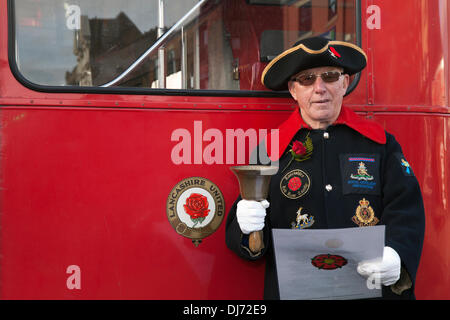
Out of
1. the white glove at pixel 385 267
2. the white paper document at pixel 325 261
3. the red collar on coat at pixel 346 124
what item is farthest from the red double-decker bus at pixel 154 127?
the white glove at pixel 385 267

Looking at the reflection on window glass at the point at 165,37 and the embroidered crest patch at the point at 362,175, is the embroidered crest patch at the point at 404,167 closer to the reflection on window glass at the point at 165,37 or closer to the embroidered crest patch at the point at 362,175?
the embroidered crest patch at the point at 362,175

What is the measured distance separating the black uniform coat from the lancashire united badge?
0.50 ft

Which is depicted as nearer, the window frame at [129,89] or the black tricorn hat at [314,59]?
the black tricorn hat at [314,59]

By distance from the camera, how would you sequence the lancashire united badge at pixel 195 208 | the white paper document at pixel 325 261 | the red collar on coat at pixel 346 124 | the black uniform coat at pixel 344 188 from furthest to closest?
1. the lancashire united badge at pixel 195 208
2. the red collar on coat at pixel 346 124
3. the black uniform coat at pixel 344 188
4. the white paper document at pixel 325 261

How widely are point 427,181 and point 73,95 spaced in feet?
5.58

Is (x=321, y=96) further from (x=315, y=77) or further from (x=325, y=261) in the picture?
(x=325, y=261)

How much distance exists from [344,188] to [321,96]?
405 millimetres

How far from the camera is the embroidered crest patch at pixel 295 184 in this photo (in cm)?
191

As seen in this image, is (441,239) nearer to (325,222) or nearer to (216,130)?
(325,222)

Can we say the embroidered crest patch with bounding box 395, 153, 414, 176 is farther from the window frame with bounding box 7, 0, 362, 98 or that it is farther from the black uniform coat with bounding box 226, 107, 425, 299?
the window frame with bounding box 7, 0, 362, 98

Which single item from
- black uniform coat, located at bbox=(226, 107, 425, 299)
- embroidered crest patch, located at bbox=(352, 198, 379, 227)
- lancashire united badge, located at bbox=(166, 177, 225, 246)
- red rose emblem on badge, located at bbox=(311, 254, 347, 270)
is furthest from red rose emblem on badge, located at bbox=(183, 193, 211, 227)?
embroidered crest patch, located at bbox=(352, 198, 379, 227)

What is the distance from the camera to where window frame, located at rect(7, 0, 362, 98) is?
1.95 metres
